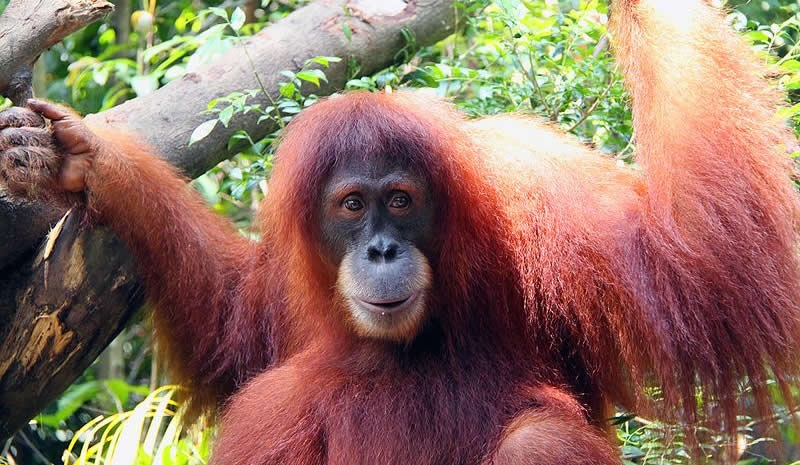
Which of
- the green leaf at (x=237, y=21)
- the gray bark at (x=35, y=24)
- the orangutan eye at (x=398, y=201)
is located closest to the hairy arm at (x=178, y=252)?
the gray bark at (x=35, y=24)

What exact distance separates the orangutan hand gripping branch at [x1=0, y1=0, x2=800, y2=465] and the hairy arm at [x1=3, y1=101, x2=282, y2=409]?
0.11 ft

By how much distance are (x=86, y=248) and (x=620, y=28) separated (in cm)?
194

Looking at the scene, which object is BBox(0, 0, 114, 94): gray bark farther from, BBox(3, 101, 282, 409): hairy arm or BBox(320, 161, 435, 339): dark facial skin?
BBox(320, 161, 435, 339): dark facial skin

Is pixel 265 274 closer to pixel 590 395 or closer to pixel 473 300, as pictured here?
pixel 473 300

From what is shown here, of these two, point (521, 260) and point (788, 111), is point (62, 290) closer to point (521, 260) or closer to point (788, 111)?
point (521, 260)

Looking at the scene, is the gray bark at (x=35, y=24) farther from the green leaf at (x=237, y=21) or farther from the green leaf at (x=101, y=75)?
the green leaf at (x=101, y=75)

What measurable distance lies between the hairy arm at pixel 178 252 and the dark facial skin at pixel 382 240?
0.76m

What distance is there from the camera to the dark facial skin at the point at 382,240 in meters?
2.84

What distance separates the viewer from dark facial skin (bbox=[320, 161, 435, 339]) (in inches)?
112

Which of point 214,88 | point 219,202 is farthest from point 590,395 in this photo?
point 219,202

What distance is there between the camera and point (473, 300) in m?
3.07

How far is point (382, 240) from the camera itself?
284cm

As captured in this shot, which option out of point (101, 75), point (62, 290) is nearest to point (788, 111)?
point (62, 290)

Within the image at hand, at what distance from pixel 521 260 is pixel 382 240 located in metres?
0.46
